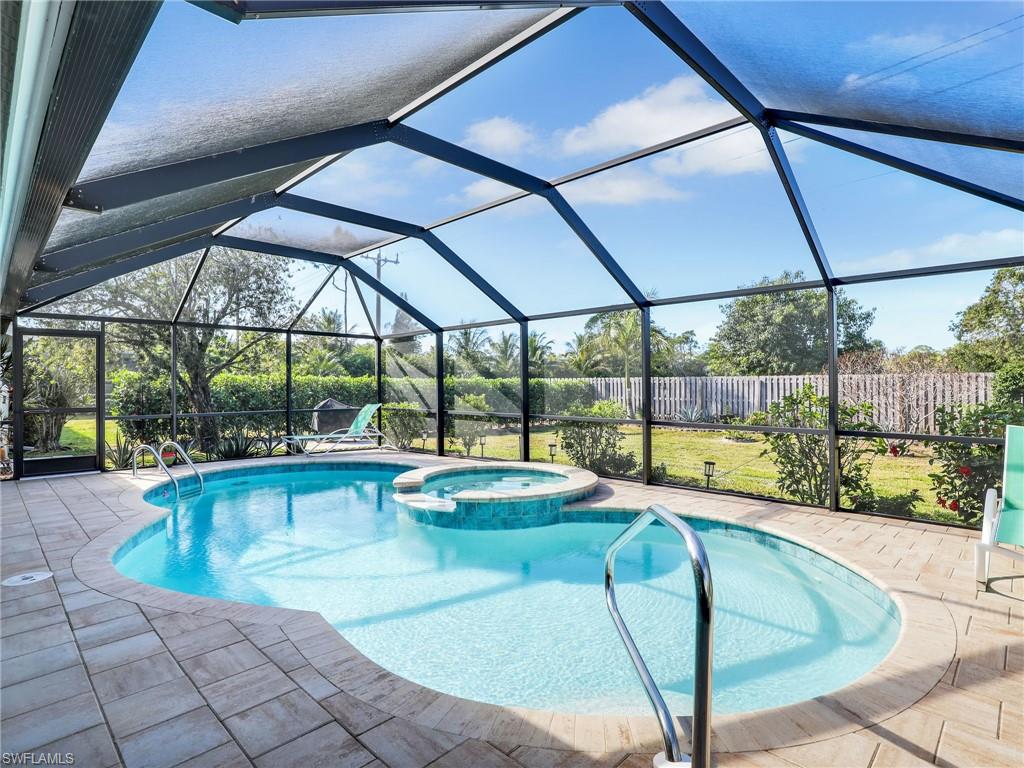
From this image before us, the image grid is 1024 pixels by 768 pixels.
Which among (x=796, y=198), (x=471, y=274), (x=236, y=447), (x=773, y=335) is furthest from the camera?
(x=236, y=447)

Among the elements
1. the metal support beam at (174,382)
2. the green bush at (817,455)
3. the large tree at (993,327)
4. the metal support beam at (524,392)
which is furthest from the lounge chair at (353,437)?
the large tree at (993,327)

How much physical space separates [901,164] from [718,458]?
20.1ft

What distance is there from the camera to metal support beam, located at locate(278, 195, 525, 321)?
7016 mm

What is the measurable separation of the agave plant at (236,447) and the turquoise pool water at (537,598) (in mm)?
3615

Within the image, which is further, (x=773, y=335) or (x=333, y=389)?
(x=333, y=389)

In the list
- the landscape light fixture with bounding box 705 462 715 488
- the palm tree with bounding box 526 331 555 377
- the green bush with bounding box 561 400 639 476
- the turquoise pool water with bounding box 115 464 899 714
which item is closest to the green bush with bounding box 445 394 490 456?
the palm tree with bounding box 526 331 555 377

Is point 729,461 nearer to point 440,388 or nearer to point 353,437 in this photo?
point 440,388

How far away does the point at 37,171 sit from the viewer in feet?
7.89

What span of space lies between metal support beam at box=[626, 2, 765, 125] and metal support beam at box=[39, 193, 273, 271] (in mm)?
4932

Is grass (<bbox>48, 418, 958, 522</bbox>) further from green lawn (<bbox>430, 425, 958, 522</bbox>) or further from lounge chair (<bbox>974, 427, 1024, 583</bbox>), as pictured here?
lounge chair (<bbox>974, 427, 1024, 583</bbox>)

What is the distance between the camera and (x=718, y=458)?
32.6ft

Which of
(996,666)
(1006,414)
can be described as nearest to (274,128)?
(996,666)

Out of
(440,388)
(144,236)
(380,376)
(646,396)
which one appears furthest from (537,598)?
(380,376)

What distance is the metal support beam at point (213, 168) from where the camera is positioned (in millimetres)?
3346
